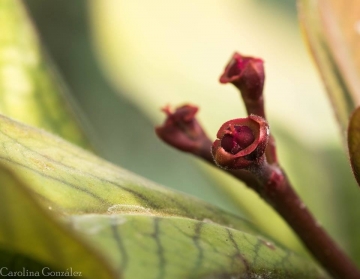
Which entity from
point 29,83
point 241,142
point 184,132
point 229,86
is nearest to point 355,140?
point 241,142

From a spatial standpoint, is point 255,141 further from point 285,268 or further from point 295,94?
point 295,94

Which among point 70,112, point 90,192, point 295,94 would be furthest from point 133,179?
point 295,94

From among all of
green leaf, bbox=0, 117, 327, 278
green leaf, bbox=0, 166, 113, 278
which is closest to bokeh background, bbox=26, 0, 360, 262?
green leaf, bbox=0, 117, 327, 278

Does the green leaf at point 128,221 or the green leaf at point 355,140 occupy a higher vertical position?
the green leaf at point 355,140

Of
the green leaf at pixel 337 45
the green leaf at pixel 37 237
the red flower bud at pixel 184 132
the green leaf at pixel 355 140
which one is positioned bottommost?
the green leaf at pixel 37 237

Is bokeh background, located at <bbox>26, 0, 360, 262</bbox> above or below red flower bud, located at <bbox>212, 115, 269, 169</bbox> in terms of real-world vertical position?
above

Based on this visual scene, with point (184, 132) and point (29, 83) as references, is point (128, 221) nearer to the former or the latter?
point (184, 132)

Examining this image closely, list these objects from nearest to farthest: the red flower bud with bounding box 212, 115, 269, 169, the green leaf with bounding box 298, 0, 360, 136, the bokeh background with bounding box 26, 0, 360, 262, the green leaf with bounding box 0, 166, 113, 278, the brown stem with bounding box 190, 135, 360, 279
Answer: the green leaf with bounding box 0, 166, 113, 278, the red flower bud with bounding box 212, 115, 269, 169, the brown stem with bounding box 190, 135, 360, 279, the green leaf with bounding box 298, 0, 360, 136, the bokeh background with bounding box 26, 0, 360, 262

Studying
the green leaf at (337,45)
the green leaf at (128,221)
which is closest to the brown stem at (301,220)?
the green leaf at (128,221)

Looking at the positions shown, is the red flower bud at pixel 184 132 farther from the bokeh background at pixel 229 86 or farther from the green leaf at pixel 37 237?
the bokeh background at pixel 229 86

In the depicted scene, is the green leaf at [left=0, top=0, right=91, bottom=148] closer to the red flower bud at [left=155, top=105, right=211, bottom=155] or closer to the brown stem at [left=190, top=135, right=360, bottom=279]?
the red flower bud at [left=155, top=105, right=211, bottom=155]
